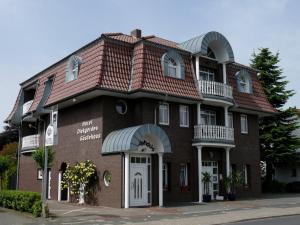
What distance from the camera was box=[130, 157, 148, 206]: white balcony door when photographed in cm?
2270

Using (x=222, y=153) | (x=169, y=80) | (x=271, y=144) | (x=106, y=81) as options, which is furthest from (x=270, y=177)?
(x=106, y=81)

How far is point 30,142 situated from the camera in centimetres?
3309

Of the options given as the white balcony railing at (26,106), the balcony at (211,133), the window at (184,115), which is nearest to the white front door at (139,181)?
the window at (184,115)

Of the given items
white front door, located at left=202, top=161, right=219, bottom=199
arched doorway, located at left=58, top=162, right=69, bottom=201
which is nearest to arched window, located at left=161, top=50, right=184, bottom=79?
white front door, located at left=202, top=161, right=219, bottom=199

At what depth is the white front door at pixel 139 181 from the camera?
895 inches

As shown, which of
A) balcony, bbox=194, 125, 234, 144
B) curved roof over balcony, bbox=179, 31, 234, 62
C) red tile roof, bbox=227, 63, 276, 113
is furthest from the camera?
red tile roof, bbox=227, 63, 276, 113

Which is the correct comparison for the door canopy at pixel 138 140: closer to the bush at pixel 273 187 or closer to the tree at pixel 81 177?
the tree at pixel 81 177

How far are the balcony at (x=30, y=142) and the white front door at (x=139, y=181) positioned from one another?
466 inches

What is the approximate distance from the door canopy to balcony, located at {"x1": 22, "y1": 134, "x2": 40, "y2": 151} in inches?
430

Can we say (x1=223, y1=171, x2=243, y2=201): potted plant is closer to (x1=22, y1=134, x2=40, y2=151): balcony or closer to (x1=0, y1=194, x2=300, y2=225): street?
(x1=0, y1=194, x2=300, y2=225): street

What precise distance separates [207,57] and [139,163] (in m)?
9.20

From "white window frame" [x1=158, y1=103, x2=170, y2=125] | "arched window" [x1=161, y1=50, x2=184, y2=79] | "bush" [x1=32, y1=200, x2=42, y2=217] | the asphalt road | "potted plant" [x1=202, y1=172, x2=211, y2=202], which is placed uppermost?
"arched window" [x1=161, y1=50, x2=184, y2=79]

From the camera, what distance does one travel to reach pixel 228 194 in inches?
1083

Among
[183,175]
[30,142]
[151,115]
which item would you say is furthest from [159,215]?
[30,142]
